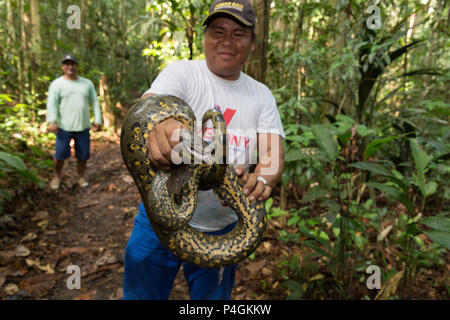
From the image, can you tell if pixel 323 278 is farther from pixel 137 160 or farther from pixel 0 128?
pixel 0 128

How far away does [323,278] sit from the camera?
9.80 feet

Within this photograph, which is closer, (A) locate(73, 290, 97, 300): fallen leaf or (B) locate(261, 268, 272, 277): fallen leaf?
(A) locate(73, 290, 97, 300): fallen leaf

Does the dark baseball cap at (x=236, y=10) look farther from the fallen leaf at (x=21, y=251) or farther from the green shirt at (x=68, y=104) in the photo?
the green shirt at (x=68, y=104)

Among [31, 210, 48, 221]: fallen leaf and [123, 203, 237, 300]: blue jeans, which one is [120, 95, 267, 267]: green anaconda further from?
[31, 210, 48, 221]: fallen leaf

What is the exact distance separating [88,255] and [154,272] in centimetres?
223

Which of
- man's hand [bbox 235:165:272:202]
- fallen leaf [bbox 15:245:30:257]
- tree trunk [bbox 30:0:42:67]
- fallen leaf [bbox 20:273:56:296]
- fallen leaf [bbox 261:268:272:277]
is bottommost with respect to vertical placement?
fallen leaf [bbox 261:268:272:277]

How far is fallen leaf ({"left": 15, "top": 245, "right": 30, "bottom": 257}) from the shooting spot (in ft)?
11.3

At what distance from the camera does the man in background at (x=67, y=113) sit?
16.9ft

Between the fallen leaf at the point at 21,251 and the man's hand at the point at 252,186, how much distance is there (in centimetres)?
348

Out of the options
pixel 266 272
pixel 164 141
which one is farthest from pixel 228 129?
pixel 266 272

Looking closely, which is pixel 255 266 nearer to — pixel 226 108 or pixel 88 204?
pixel 226 108

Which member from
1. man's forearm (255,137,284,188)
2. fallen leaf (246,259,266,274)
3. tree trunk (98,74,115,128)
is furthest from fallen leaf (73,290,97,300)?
tree trunk (98,74,115,128)

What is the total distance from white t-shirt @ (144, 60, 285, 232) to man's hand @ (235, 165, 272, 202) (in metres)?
0.27

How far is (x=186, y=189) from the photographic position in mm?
1428
